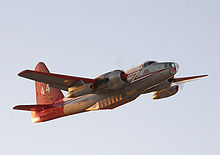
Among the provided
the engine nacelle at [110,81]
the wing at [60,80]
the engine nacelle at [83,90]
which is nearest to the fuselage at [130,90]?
the engine nacelle at [110,81]

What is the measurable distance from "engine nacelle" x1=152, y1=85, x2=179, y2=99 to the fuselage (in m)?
4.94

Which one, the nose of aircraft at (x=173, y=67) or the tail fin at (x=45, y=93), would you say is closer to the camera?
the nose of aircraft at (x=173, y=67)

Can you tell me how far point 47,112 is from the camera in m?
38.8

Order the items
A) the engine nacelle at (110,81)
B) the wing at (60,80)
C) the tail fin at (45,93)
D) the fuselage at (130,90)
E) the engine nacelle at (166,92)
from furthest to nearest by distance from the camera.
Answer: the tail fin at (45,93), the engine nacelle at (166,92), the fuselage at (130,90), the engine nacelle at (110,81), the wing at (60,80)

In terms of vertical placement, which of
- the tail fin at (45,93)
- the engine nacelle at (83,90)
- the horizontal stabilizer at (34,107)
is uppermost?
the engine nacelle at (83,90)

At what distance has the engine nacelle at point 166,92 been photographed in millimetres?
39094

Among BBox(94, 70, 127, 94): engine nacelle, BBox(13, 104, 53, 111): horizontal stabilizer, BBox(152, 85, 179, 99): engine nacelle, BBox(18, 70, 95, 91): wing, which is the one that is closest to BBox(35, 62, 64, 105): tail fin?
BBox(13, 104, 53, 111): horizontal stabilizer

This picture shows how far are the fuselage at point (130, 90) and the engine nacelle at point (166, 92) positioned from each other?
16.2 feet

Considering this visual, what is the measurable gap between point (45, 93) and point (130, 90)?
41.7ft

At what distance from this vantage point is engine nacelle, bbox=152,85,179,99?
3909 cm

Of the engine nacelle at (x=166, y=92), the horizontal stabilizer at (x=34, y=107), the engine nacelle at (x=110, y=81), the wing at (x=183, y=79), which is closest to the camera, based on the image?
the engine nacelle at (x=110, y=81)

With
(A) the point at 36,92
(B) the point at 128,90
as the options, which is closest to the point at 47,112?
(A) the point at 36,92

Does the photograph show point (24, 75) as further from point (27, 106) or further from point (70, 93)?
point (27, 106)

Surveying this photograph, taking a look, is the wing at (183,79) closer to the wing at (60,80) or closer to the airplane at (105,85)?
the airplane at (105,85)
